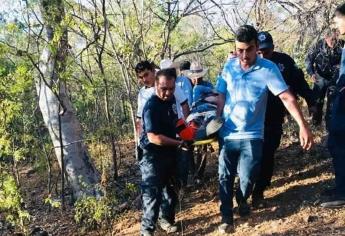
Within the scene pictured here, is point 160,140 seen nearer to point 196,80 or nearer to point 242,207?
point 242,207

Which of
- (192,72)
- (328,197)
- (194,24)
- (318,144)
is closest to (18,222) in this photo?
(192,72)

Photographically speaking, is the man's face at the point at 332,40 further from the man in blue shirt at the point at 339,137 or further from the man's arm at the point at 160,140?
the man's arm at the point at 160,140

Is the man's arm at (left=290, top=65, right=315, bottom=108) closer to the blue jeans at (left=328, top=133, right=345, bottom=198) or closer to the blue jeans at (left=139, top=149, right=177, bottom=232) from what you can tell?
the blue jeans at (left=328, top=133, right=345, bottom=198)

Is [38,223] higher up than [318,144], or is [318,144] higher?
[318,144]

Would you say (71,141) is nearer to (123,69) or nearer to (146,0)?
(123,69)

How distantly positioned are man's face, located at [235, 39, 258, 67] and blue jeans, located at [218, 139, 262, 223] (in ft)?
2.20

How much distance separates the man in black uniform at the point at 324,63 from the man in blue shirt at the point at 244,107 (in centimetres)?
162

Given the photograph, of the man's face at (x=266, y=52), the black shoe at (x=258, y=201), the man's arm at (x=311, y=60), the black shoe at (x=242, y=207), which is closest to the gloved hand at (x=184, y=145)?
the black shoe at (x=242, y=207)

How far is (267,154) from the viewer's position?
15.7 feet

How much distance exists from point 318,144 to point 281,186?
1.79m

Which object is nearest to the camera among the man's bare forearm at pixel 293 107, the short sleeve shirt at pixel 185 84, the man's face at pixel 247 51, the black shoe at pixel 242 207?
the man's bare forearm at pixel 293 107

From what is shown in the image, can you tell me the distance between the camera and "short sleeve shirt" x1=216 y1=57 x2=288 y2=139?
12.7 feet

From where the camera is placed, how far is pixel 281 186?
5234mm

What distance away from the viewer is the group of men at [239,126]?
3877 mm
